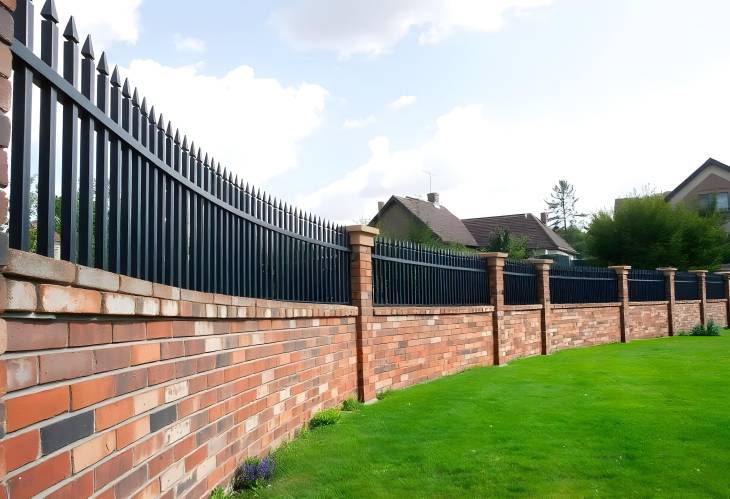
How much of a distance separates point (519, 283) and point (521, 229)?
3321cm

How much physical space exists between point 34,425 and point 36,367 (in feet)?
0.57

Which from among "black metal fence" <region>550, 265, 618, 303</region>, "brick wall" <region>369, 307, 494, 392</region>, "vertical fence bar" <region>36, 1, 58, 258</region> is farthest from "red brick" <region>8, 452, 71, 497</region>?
"black metal fence" <region>550, 265, 618, 303</region>

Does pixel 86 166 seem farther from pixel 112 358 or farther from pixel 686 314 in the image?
pixel 686 314

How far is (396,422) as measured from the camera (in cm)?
652

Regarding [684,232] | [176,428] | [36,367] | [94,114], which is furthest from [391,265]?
[684,232]

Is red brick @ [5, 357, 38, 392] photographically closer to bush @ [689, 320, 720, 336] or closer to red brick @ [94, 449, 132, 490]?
red brick @ [94, 449, 132, 490]

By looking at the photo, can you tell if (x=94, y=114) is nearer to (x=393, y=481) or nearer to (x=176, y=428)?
(x=176, y=428)

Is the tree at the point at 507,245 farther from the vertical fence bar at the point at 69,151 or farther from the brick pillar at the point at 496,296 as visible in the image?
the vertical fence bar at the point at 69,151

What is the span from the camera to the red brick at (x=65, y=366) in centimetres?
215

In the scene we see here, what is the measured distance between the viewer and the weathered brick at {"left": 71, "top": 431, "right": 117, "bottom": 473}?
234 centimetres

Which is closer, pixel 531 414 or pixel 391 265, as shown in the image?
pixel 531 414


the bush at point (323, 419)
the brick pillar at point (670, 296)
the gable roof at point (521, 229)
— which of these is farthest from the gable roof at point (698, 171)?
the bush at point (323, 419)

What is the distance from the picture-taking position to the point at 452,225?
140 feet

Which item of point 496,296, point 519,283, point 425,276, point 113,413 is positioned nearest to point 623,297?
point 519,283
